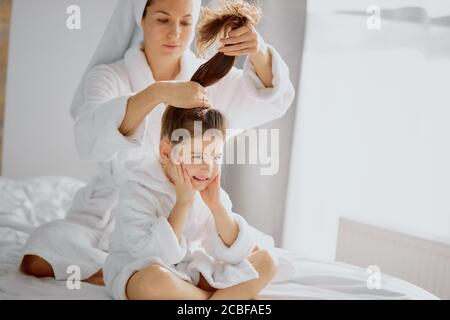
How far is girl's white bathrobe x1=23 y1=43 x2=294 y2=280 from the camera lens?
3.31 ft

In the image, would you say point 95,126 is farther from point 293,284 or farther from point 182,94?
point 293,284

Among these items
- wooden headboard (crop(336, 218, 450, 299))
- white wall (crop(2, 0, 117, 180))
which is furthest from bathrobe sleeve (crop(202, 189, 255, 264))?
white wall (crop(2, 0, 117, 180))

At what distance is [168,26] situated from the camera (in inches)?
40.4

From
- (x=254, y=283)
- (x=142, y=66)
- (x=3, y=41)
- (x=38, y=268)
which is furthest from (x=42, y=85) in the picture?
(x=254, y=283)

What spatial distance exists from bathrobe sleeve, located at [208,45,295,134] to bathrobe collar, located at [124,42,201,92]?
61 millimetres

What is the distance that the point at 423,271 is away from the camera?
1291 millimetres

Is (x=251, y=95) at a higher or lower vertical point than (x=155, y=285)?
higher

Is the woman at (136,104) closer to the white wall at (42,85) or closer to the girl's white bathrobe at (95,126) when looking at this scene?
the girl's white bathrobe at (95,126)

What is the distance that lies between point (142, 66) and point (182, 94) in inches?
9.1

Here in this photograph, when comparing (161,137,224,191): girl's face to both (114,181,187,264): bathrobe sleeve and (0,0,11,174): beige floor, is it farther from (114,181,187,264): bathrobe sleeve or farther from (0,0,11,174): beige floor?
(0,0,11,174): beige floor

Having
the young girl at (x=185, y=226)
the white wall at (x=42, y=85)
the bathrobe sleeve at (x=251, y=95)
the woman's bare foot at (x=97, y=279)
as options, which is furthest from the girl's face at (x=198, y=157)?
the white wall at (x=42, y=85)

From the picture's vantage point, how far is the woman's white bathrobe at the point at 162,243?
904 mm
